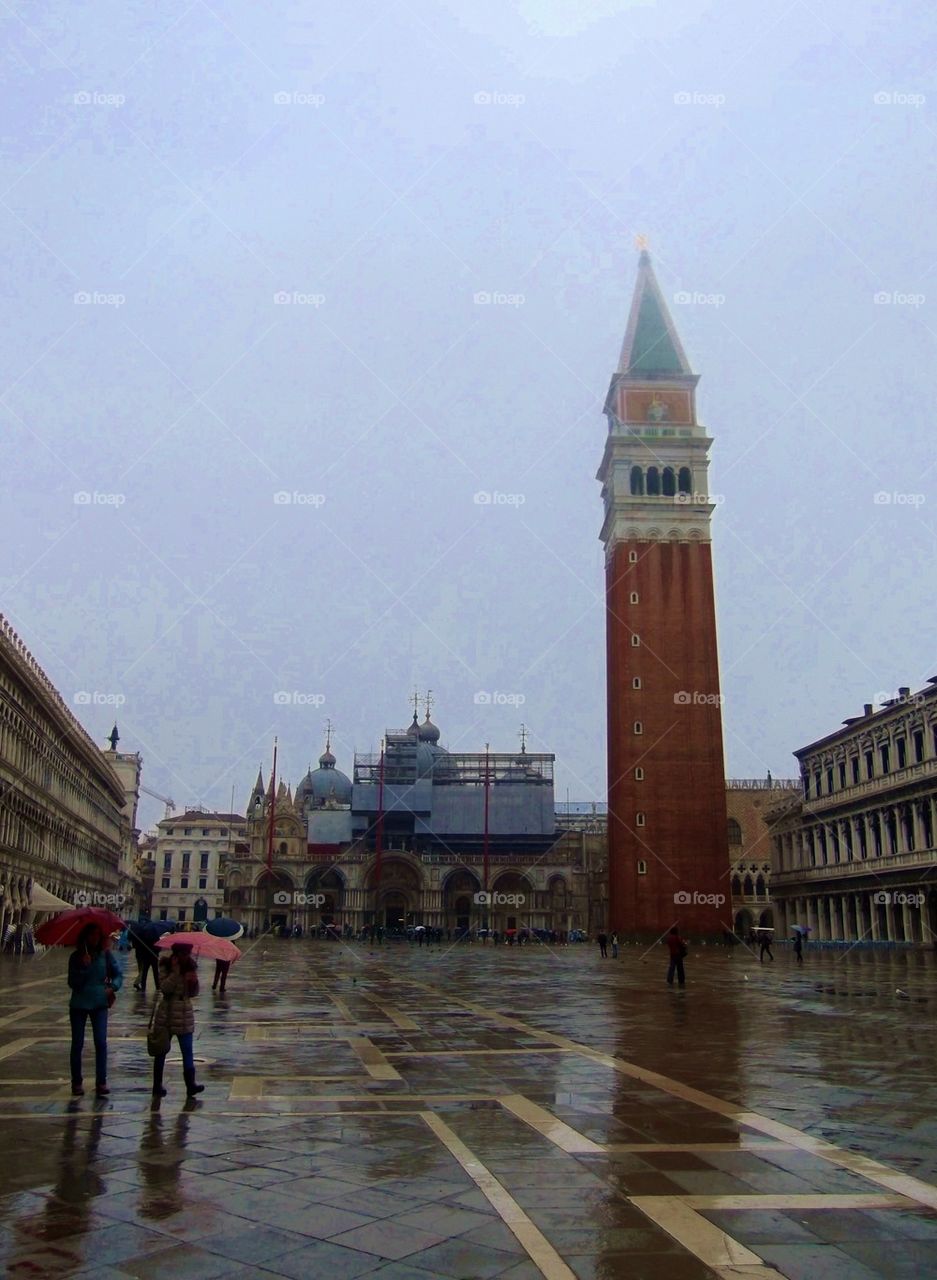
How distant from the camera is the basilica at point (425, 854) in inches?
3809

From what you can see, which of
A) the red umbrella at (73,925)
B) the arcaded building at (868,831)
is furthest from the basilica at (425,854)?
the red umbrella at (73,925)

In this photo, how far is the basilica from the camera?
96750 millimetres

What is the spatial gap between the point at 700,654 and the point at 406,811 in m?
40.9

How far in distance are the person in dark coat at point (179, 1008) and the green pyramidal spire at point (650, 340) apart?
74.4m

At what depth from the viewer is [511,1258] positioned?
19.2 feet

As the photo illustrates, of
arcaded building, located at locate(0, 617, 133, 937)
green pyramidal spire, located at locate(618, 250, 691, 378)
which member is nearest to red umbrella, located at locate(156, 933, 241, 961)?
arcaded building, located at locate(0, 617, 133, 937)

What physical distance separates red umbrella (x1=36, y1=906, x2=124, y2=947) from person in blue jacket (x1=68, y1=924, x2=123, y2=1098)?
0.24 meters

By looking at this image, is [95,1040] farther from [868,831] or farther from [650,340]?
[650,340]

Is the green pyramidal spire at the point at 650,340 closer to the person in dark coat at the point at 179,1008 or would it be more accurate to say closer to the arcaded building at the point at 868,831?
the arcaded building at the point at 868,831

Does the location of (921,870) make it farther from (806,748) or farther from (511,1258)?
(511,1258)

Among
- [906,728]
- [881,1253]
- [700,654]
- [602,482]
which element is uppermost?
[602,482]

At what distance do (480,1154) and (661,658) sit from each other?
66.8 metres

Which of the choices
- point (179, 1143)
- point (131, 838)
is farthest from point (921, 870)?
point (131, 838)

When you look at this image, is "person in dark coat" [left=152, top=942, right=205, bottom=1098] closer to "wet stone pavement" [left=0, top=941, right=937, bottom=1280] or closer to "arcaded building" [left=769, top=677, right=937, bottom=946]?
"wet stone pavement" [left=0, top=941, right=937, bottom=1280]
